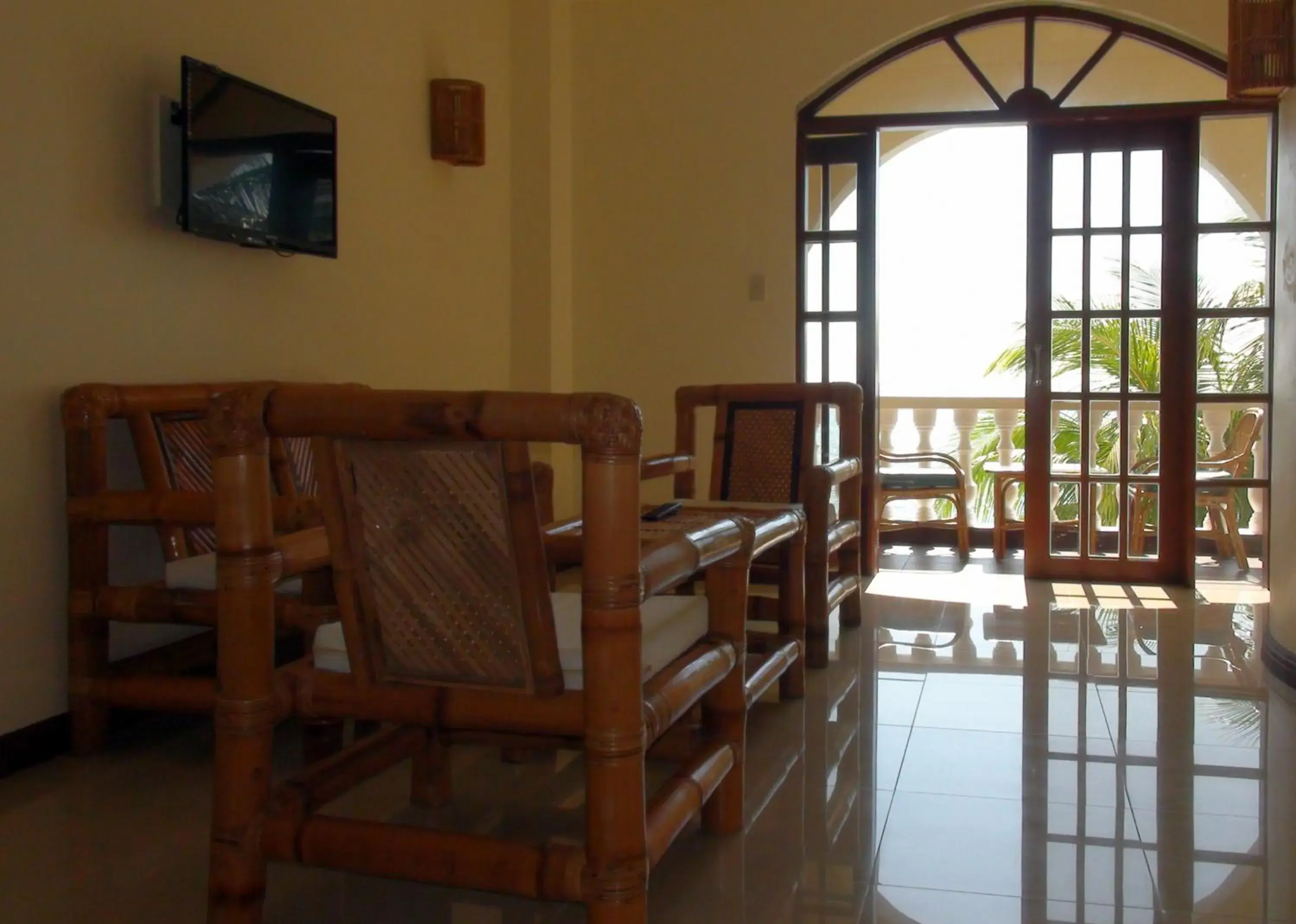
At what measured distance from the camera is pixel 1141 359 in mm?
5258

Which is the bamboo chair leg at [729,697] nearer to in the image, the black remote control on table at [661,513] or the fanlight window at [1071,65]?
the black remote control on table at [661,513]

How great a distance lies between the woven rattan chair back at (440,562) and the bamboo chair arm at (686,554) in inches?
5.8

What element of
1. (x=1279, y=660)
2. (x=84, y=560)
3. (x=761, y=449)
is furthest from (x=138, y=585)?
(x=1279, y=660)

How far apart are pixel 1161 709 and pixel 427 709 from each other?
2191mm

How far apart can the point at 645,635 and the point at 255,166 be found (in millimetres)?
2158

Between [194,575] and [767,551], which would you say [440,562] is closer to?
[194,575]

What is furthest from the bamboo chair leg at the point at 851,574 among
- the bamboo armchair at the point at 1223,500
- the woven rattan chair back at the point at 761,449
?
the bamboo armchair at the point at 1223,500

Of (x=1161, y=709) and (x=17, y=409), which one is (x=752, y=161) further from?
(x=17, y=409)

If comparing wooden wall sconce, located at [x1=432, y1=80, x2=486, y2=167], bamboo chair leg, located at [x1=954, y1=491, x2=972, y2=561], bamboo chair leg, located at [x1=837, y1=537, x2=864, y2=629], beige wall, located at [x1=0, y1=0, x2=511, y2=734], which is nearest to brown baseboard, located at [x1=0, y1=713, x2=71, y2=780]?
beige wall, located at [x1=0, y1=0, x2=511, y2=734]

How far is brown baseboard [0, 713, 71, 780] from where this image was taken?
2.61 meters

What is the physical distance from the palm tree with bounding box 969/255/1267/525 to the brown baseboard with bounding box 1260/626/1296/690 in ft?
5.72

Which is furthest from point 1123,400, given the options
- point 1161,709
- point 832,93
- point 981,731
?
point 981,731

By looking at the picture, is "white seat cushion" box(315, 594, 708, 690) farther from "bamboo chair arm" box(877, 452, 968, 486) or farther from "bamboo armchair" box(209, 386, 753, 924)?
"bamboo chair arm" box(877, 452, 968, 486)

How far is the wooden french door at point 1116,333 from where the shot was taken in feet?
17.0
